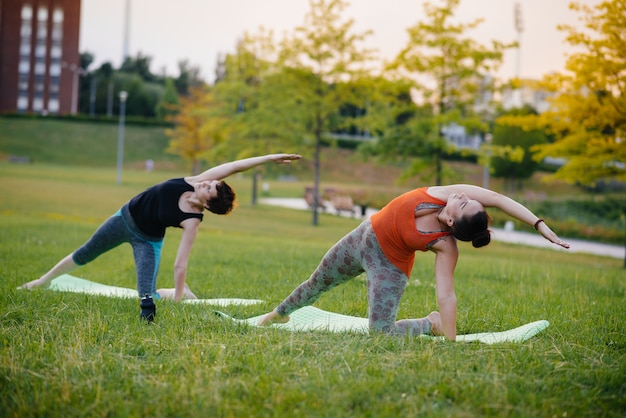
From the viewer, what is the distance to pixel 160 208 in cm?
607

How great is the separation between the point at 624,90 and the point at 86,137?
58237 millimetres

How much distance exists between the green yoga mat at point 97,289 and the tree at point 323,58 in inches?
680

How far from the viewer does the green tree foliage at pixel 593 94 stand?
14.0 metres

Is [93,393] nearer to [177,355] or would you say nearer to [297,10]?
[177,355]

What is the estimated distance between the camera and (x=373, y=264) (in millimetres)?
4785

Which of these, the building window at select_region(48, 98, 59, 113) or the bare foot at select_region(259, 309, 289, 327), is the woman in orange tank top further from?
the building window at select_region(48, 98, 59, 113)

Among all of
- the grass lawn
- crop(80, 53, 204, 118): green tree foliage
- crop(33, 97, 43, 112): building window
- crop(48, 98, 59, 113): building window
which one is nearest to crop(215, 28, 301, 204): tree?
the grass lawn

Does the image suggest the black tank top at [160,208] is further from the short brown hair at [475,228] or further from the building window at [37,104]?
the building window at [37,104]

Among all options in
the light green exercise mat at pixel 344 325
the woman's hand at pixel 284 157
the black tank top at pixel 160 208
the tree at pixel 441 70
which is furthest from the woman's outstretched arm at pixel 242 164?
the tree at pixel 441 70

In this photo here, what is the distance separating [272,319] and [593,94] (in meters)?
12.3

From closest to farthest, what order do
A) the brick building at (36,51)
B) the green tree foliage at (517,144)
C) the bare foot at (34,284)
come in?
the bare foot at (34,284) < the green tree foliage at (517,144) < the brick building at (36,51)

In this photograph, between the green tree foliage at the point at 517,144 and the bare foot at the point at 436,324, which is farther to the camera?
the green tree foliage at the point at 517,144

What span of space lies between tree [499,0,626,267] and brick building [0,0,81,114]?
270 ft

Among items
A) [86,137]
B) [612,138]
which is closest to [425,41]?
[612,138]
